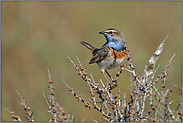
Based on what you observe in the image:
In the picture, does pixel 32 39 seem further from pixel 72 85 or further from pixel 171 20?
pixel 171 20

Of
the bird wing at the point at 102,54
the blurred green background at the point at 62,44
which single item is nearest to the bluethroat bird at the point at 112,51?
the bird wing at the point at 102,54

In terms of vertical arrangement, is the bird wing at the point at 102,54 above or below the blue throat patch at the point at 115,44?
below

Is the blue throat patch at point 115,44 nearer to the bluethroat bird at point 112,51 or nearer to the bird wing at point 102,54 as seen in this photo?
the bluethroat bird at point 112,51

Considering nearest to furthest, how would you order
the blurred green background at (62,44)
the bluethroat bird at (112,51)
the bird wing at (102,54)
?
the bluethroat bird at (112,51) → the bird wing at (102,54) → the blurred green background at (62,44)

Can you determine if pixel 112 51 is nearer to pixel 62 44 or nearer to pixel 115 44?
pixel 115 44

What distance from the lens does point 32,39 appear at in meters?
9.12

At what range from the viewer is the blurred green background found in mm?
8188

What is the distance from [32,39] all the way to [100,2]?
14.4 ft

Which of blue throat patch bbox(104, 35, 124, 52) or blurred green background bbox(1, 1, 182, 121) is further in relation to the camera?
blurred green background bbox(1, 1, 182, 121)

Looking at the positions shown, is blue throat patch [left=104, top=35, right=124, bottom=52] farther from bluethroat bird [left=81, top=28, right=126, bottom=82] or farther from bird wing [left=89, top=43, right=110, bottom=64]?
bird wing [left=89, top=43, right=110, bottom=64]

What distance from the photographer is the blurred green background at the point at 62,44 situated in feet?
26.9

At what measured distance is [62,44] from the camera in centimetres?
950

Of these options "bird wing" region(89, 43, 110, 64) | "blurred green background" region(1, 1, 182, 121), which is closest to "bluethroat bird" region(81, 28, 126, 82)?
"bird wing" region(89, 43, 110, 64)

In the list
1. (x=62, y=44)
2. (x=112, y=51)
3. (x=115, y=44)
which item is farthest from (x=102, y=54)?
(x=62, y=44)
